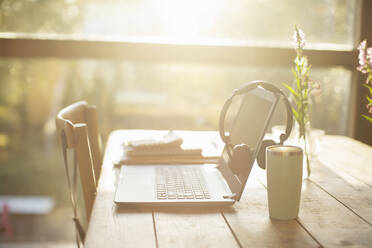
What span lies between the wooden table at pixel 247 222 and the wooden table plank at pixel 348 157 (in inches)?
4.9

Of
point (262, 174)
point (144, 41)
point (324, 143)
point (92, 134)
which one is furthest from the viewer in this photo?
point (144, 41)

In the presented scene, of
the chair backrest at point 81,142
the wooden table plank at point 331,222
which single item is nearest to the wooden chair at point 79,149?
the chair backrest at point 81,142

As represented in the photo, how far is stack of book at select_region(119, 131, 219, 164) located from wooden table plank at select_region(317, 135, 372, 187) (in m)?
0.40

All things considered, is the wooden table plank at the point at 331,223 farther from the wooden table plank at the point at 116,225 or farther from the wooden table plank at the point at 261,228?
the wooden table plank at the point at 116,225

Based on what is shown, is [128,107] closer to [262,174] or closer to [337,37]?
[337,37]

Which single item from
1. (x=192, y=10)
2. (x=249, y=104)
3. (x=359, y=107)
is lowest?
(x=359, y=107)

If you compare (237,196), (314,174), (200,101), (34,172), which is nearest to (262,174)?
(314,174)

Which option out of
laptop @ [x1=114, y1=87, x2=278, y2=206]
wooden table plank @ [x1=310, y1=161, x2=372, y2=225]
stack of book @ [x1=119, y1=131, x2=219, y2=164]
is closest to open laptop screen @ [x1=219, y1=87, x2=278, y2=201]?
laptop @ [x1=114, y1=87, x2=278, y2=206]

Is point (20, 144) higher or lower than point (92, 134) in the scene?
lower

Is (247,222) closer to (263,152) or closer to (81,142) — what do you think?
(263,152)

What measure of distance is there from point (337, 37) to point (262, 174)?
1710 mm

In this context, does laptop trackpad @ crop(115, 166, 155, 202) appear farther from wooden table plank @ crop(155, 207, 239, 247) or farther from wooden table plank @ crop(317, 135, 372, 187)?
wooden table plank @ crop(317, 135, 372, 187)

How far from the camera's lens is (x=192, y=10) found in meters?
2.85

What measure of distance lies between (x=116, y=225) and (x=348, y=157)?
1.01 m
